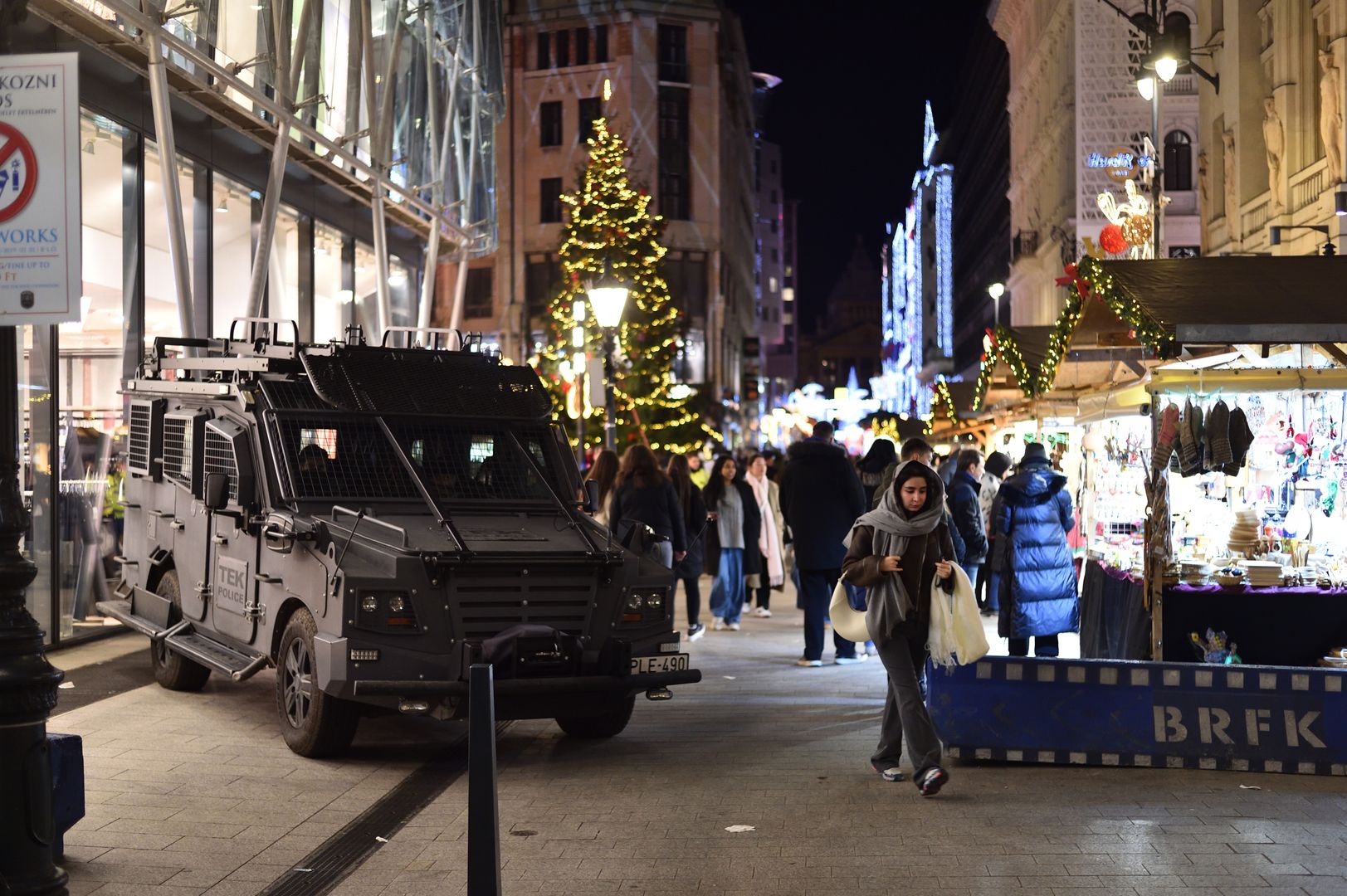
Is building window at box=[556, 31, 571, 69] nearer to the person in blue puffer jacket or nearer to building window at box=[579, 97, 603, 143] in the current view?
building window at box=[579, 97, 603, 143]

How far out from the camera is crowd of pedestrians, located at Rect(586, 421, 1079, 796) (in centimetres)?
909

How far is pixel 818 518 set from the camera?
1460 centimetres

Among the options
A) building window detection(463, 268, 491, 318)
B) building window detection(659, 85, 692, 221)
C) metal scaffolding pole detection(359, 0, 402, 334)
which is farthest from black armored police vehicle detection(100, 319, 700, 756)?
building window detection(659, 85, 692, 221)

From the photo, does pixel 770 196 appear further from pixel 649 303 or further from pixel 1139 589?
pixel 1139 589

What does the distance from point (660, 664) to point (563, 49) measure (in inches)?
2681

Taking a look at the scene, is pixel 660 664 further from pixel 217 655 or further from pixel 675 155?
pixel 675 155

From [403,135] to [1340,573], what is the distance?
2038cm

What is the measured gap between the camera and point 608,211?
42906mm

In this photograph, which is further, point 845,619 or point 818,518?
point 818,518

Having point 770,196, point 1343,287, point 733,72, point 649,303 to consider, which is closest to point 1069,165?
point 649,303

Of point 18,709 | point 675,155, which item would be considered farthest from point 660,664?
point 675,155

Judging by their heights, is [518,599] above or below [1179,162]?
below

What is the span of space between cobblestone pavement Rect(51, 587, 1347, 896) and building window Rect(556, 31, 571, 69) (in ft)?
218

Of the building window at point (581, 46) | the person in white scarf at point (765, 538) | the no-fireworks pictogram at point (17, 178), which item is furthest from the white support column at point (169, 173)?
the building window at point (581, 46)
